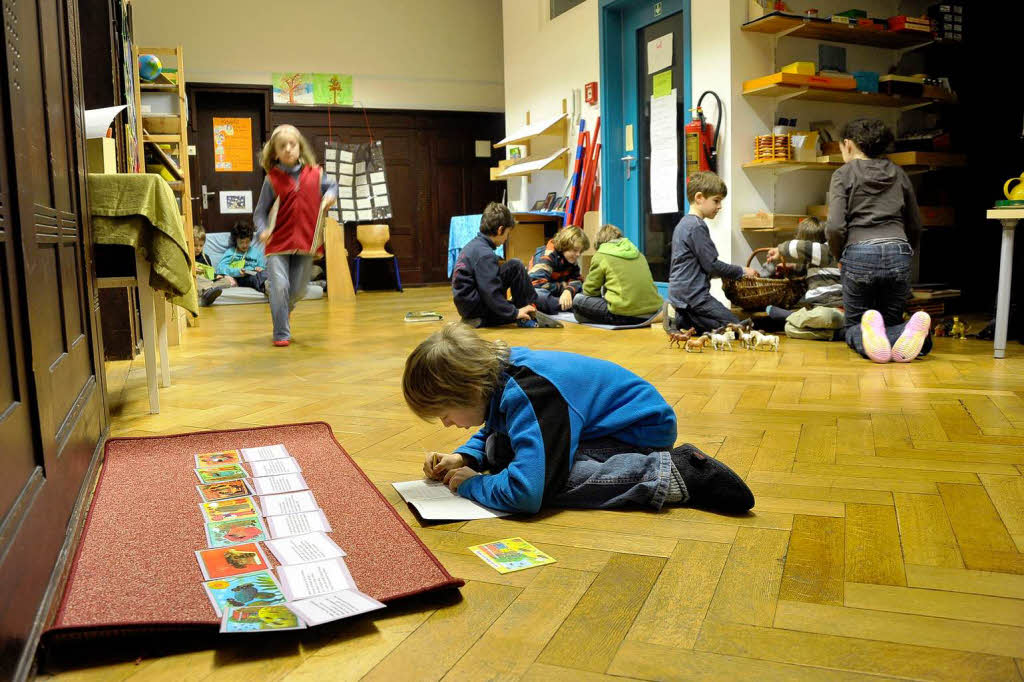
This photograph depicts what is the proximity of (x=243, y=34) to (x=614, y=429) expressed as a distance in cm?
792

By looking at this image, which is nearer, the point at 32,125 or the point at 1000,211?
the point at 32,125

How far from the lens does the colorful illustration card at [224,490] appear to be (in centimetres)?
176

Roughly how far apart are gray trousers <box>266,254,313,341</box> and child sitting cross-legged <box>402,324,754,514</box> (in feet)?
9.40

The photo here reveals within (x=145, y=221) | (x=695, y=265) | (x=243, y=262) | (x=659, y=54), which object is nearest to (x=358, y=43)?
(x=243, y=262)

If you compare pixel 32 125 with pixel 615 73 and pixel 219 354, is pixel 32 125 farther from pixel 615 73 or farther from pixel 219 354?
pixel 615 73

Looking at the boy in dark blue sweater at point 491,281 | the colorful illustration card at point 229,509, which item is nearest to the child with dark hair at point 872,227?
the boy in dark blue sweater at point 491,281

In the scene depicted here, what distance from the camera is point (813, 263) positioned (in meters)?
4.71

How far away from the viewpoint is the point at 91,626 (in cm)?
115

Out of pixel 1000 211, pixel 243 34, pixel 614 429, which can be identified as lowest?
pixel 614 429

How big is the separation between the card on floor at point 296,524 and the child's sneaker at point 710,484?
2.28ft

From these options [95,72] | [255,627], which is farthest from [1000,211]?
[95,72]

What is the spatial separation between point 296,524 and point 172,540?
0.70 feet

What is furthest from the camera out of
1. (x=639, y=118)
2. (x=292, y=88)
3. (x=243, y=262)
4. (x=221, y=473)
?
(x=292, y=88)

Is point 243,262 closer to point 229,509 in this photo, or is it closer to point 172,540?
point 229,509
